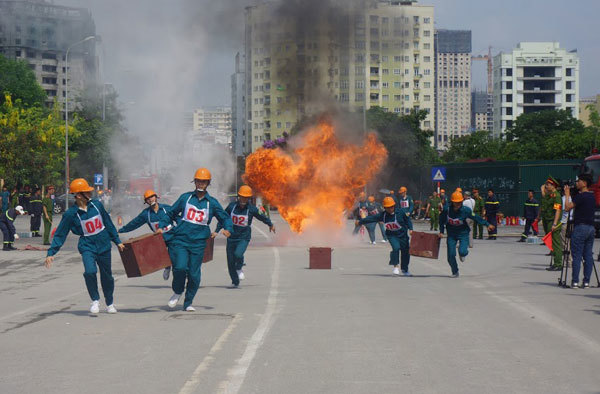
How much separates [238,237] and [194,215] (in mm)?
3578

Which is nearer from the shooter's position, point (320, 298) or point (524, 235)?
point (320, 298)

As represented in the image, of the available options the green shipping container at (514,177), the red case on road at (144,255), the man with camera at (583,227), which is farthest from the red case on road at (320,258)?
the green shipping container at (514,177)

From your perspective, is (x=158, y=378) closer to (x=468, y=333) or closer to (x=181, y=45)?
(x=468, y=333)

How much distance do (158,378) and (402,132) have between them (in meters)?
66.5

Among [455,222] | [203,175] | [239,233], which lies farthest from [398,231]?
[203,175]

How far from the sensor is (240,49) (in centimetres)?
3005

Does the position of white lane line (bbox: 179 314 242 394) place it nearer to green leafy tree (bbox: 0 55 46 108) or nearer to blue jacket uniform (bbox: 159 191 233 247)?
blue jacket uniform (bbox: 159 191 233 247)

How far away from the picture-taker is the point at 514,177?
43.2m

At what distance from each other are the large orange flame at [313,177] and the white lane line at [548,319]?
51.8ft

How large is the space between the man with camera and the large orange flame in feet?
53.9

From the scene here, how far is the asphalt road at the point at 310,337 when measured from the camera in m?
6.70

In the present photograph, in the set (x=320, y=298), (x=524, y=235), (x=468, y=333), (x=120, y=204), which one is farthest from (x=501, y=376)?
(x=120, y=204)

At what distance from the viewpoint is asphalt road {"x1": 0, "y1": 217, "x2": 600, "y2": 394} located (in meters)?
6.70

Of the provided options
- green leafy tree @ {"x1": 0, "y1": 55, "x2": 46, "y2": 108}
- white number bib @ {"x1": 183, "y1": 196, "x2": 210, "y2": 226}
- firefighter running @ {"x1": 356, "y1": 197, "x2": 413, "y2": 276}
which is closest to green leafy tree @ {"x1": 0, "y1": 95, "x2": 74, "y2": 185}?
green leafy tree @ {"x1": 0, "y1": 55, "x2": 46, "y2": 108}
